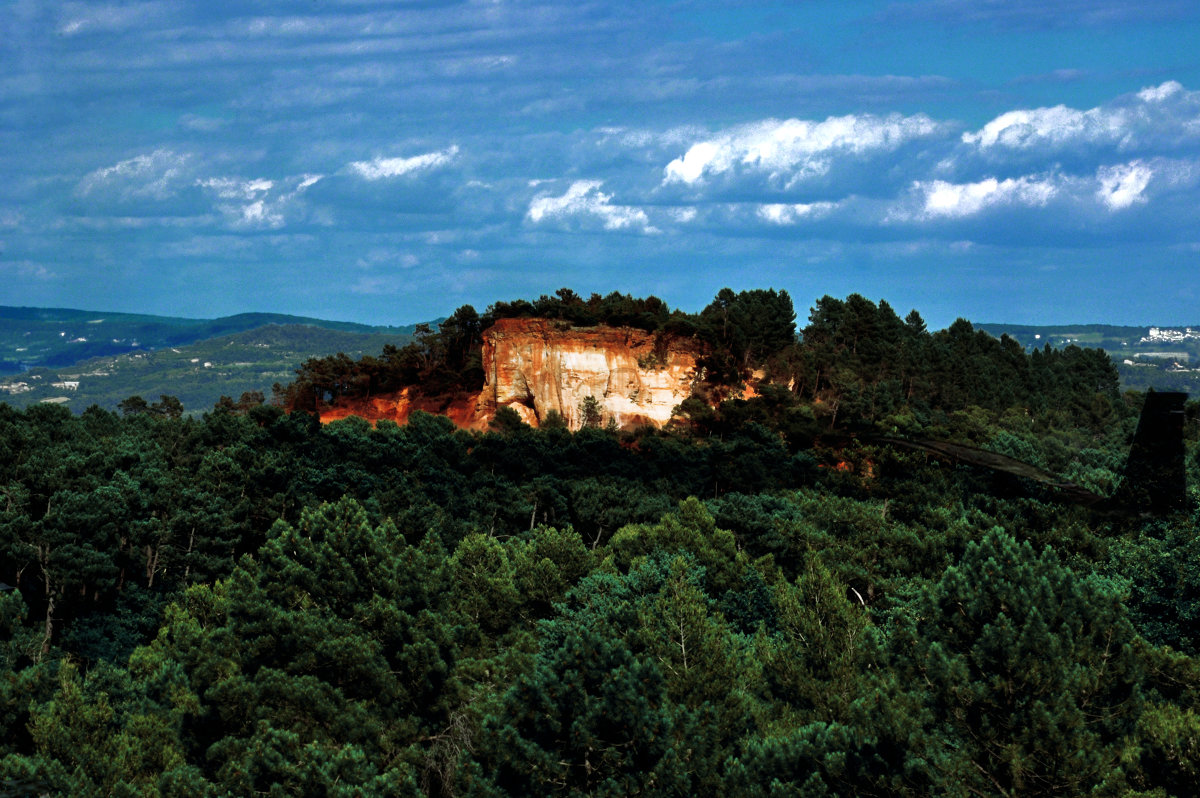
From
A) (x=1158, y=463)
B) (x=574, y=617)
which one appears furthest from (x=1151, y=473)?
(x=574, y=617)

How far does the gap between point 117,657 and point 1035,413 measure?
257 feet

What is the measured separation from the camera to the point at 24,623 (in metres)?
38.3

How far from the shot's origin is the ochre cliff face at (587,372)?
265 ft

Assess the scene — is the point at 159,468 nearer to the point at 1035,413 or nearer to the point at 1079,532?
the point at 1079,532

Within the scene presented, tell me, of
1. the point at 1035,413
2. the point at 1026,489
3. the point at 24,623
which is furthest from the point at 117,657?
the point at 1035,413

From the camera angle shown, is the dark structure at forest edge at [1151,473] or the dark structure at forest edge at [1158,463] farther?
the dark structure at forest edge at [1151,473]

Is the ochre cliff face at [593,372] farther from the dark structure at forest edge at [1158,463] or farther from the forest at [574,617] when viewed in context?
the dark structure at forest edge at [1158,463]

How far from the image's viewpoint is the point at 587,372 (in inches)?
3179

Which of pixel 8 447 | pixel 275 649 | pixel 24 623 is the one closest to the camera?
pixel 275 649

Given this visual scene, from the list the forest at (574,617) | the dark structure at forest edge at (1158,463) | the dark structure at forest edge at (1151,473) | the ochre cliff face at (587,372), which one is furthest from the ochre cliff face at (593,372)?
the dark structure at forest edge at (1158,463)

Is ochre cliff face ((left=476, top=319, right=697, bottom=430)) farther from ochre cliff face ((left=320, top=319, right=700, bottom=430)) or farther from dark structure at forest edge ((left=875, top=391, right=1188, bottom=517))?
dark structure at forest edge ((left=875, top=391, right=1188, bottom=517))

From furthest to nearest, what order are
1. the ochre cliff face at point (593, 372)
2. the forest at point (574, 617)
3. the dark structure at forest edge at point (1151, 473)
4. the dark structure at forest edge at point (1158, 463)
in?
the ochre cliff face at point (593, 372)
the dark structure at forest edge at point (1151, 473)
the dark structure at forest edge at point (1158, 463)
the forest at point (574, 617)

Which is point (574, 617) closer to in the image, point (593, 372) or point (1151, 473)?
point (1151, 473)

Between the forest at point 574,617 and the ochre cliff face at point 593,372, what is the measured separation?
1169 centimetres
